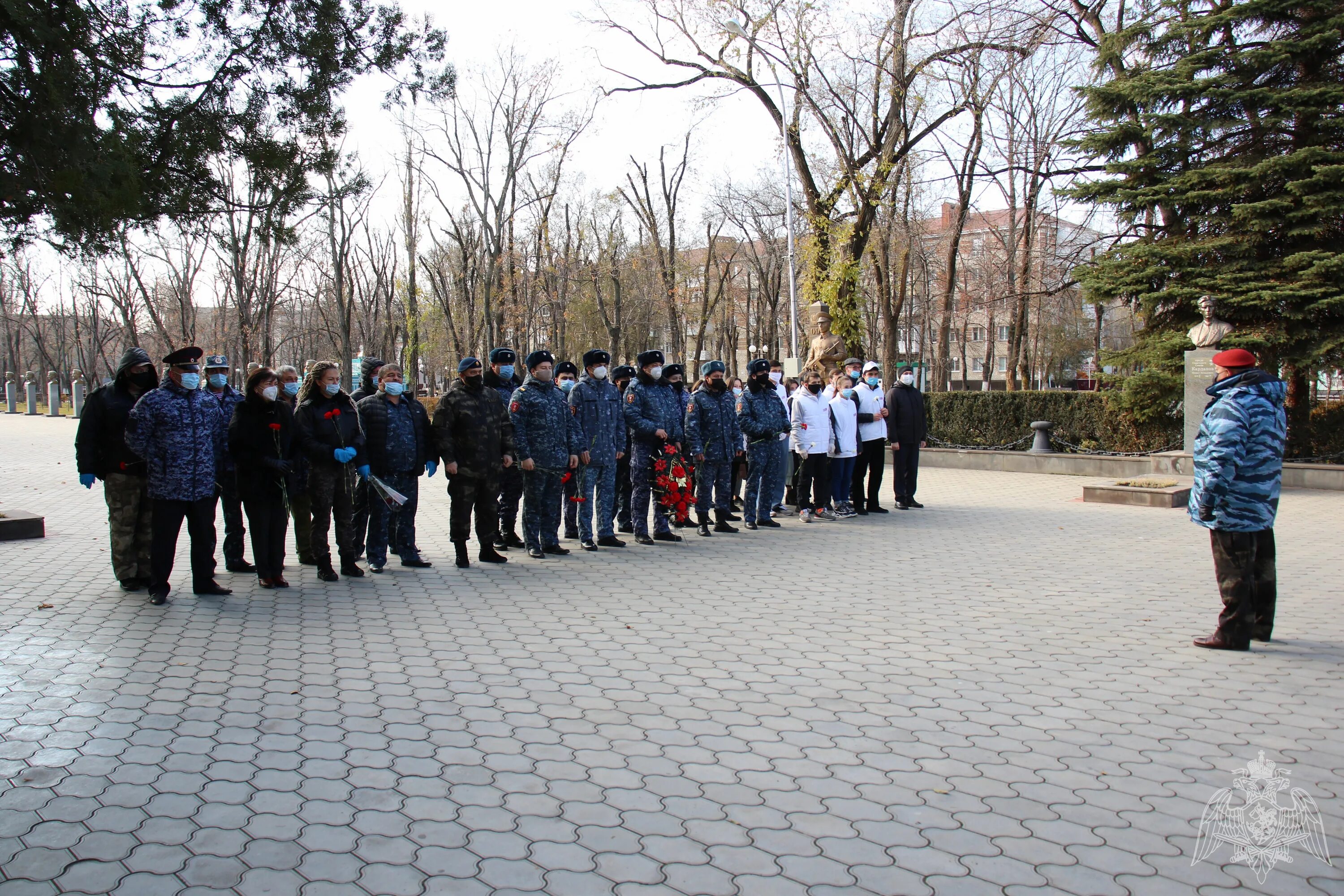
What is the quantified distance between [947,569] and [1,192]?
25.2 feet

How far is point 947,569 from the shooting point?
8961mm

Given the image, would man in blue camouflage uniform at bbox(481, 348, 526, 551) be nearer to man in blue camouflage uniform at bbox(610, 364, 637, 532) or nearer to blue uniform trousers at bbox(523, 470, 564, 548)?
blue uniform trousers at bbox(523, 470, 564, 548)

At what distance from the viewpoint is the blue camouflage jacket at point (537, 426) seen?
9.45 m

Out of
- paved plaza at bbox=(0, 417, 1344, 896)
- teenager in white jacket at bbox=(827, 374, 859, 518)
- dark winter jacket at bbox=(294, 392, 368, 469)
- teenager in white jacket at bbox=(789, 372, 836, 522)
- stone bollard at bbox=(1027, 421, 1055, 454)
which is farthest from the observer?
stone bollard at bbox=(1027, 421, 1055, 454)

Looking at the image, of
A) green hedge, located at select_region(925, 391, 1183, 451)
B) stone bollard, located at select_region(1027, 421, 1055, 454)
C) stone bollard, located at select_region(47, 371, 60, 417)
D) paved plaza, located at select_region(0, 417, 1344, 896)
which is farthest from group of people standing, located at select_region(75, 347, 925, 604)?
stone bollard, located at select_region(47, 371, 60, 417)

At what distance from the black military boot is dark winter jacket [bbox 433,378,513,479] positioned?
3.27 meters

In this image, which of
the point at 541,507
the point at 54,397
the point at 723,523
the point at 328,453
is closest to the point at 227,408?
the point at 328,453

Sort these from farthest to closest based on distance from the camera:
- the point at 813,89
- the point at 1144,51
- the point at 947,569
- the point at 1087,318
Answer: the point at 1087,318 → the point at 813,89 → the point at 1144,51 → the point at 947,569

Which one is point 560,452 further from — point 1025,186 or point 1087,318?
point 1087,318

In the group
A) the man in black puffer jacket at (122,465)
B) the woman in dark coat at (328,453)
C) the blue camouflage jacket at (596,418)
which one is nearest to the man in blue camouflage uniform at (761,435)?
the blue camouflage jacket at (596,418)

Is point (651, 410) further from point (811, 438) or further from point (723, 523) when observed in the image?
point (811, 438)

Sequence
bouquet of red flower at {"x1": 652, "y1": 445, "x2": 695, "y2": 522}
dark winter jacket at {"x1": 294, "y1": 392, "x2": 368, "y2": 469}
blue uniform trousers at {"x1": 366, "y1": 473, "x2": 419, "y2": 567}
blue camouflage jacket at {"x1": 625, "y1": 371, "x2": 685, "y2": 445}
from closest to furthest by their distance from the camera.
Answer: dark winter jacket at {"x1": 294, "y1": 392, "x2": 368, "y2": 469} < blue uniform trousers at {"x1": 366, "y1": 473, "x2": 419, "y2": 567} < blue camouflage jacket at {"x1": 625, "y1": 371, "x2": 685, "y2": 445} < bouquet of red flower at {"x1": 652, "y1": 445, "x2": 695, "y2": 522}

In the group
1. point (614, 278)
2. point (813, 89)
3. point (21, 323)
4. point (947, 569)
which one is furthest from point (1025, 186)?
point (21, 323)

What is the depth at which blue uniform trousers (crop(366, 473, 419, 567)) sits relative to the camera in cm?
894
